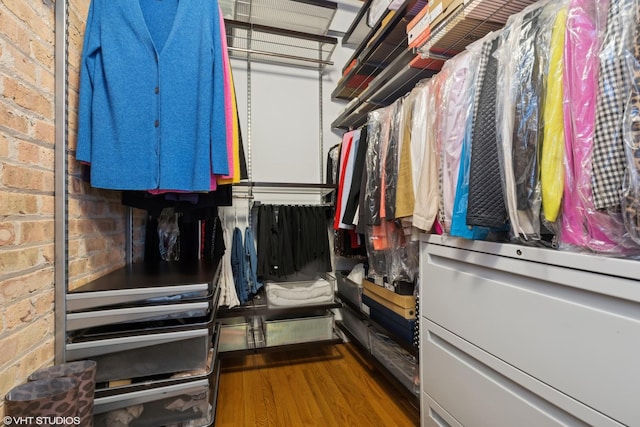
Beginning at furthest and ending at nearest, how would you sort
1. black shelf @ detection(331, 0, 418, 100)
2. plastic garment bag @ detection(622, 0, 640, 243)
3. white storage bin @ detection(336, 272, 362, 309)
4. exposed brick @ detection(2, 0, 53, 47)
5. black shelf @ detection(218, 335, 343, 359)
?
white storage bin @ detection(336, 272, 362, 309)
black shelf @ detection(218, 335, 343, 359)
black shelf @ detection(331, 0, 418, 100)
exposed brick @ detection(2, 0, 53, 47)
plastic garment bag @ detection(622, 0, 640, 243)

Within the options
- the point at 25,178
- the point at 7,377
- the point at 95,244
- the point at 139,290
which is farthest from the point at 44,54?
the point at 7,377

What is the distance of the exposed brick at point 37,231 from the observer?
0.83 meters

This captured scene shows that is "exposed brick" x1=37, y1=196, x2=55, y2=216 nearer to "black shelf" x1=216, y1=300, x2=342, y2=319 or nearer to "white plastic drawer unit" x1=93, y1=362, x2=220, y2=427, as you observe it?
"white plastic drawer unit" x1=93, y1=362, x2=220, y2=427

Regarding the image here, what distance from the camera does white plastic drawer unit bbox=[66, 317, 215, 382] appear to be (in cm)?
100

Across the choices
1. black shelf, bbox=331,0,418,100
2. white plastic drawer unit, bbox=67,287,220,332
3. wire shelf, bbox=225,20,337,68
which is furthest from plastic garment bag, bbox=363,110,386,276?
wire shelf, bbox=225,20,337,68

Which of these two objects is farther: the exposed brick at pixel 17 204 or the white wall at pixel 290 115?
the white wall at pixel 290 115

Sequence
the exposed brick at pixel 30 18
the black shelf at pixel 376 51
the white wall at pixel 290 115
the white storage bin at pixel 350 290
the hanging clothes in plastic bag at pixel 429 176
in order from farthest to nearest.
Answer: the white wall at pixel 290 115, the white storage bin at pixel 350 290, the black shelf at pixel 376 51, the hanging clothes in plastic bag at pixel 429 176, the exposed brick at pixel 30 18

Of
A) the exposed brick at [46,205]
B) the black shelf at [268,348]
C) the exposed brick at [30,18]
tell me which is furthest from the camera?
the black shelf at [268,348]

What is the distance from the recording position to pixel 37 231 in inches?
34.9

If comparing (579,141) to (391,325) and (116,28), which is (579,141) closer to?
(391,325)

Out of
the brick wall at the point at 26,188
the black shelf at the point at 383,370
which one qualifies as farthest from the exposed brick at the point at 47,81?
the black shelf at the point at 383,370

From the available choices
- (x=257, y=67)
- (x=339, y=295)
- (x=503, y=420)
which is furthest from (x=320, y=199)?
(x=503, y=420)

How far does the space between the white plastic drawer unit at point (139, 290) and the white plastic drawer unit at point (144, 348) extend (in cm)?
11

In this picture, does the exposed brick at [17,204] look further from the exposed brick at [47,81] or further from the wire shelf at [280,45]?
the wire shelf at [280,45]
